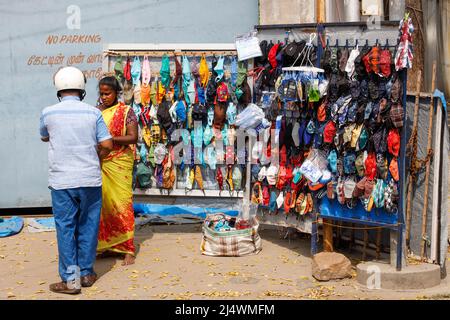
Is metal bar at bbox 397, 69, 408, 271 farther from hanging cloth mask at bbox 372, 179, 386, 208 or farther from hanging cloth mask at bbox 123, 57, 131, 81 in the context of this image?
hanging cloth mask at bbox 123, 57, 131, 81

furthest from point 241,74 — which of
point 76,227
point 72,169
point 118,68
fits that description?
point 76,227

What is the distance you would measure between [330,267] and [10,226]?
160 inches

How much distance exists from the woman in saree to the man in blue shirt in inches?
25.8

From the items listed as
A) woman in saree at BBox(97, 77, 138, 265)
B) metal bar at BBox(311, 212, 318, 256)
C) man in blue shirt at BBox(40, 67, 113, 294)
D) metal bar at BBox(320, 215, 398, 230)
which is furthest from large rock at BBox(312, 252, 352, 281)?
man in blue shirt at BBox(40, 67, 113, 294)

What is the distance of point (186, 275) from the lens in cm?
668

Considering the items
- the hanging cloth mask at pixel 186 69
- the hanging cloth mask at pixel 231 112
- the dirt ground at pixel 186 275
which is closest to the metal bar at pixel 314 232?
the dirt ground at pixel 186 275

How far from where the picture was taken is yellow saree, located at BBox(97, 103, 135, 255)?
6.98 m

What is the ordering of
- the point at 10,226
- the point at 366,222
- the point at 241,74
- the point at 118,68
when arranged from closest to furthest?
the point at 366,222, the point at 241,74, the point at 118,68, the point at 10,226

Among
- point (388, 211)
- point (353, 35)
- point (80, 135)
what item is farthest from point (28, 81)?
point (388, 211)

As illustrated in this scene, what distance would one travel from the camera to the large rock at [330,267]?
20.8 feet

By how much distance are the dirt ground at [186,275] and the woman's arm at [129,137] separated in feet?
3.91

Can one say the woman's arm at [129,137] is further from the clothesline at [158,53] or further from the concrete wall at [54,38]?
the concrete wall at [54,38]

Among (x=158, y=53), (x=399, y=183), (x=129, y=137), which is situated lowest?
(x=399, y=183)

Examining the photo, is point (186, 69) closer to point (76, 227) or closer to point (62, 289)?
point (76, 227)
